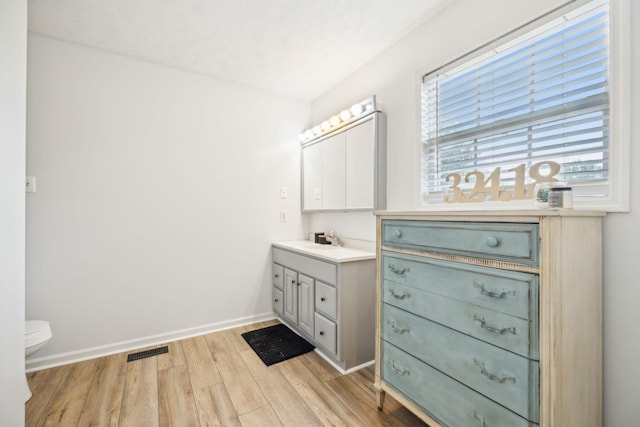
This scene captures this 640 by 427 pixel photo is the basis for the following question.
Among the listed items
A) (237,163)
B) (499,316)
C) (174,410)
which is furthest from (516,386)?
(237,163)

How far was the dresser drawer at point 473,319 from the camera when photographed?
104cm

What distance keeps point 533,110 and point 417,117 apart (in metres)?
0.73

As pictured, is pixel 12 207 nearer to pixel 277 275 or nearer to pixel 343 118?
pixel 277 275

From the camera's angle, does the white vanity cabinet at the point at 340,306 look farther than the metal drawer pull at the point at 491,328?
Yes

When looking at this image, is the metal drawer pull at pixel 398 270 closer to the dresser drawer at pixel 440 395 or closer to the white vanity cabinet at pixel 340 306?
the dresser drawer at pixel 440 395

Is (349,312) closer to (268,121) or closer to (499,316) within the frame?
(499,316)

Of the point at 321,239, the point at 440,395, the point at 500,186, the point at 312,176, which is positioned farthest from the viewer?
the point at 312,176

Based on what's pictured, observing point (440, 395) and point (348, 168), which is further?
point (348, 168)

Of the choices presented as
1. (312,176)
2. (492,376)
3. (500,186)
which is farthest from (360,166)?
(492,376)

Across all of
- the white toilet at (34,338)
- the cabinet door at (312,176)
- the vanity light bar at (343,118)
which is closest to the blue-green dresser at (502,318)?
the vanity light bar at (343,118)

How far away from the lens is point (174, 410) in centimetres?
169

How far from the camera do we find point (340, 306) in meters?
2.07

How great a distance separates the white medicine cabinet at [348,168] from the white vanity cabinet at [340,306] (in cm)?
54

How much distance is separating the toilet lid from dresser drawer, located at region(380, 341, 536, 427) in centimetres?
212
